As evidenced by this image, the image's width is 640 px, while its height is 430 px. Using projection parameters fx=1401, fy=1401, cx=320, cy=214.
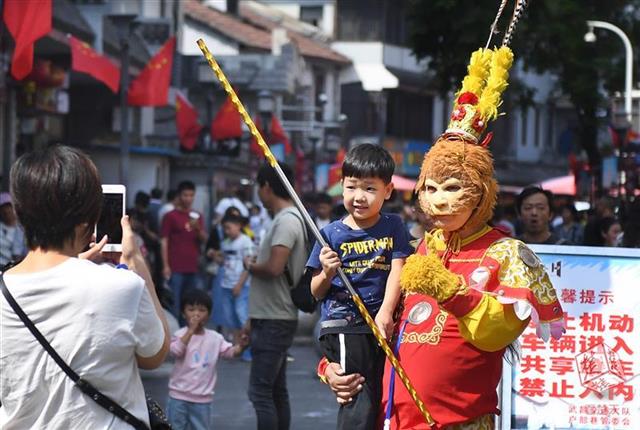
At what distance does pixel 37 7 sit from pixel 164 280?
3518 mm

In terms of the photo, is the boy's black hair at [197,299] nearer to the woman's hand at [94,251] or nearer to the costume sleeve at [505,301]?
the costume sleeve at [505,301]

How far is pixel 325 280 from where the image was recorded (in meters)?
5.59

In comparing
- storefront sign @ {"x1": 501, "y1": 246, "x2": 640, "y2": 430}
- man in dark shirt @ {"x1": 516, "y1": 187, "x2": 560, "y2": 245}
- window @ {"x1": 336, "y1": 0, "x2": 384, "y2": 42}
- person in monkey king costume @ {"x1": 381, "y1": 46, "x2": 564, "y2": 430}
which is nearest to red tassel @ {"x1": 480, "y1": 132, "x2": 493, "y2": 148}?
person in monkey king costume @ {"x1": 381, "y1": 46, "x2": 564, "y2": 430}

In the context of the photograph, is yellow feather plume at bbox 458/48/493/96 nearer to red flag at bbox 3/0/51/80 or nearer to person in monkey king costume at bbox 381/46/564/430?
person in monkey king costume at bbox 381/46/564/430

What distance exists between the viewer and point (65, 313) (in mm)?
3695

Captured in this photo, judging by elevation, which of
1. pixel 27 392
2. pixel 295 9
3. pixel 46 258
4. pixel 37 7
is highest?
pixel 295 9

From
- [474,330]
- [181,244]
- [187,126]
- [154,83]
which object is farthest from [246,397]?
[187,126]

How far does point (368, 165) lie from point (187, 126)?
19417mm

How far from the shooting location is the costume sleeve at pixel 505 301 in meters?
4.82

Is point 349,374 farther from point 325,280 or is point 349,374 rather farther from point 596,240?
point 596,240

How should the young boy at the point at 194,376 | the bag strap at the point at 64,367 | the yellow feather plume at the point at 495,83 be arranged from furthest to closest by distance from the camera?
1. the young boy at the point at 194,376
2. the yellow feather plume at the point at 495,83
3. the bag strap at the point at 64,367

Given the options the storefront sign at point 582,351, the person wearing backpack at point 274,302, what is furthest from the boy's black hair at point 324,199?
the storefront sign at point 582,351

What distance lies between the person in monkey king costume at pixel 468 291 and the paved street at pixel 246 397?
192 inches

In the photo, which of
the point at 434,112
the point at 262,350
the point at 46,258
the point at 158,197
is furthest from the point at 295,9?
the point at 46,258
